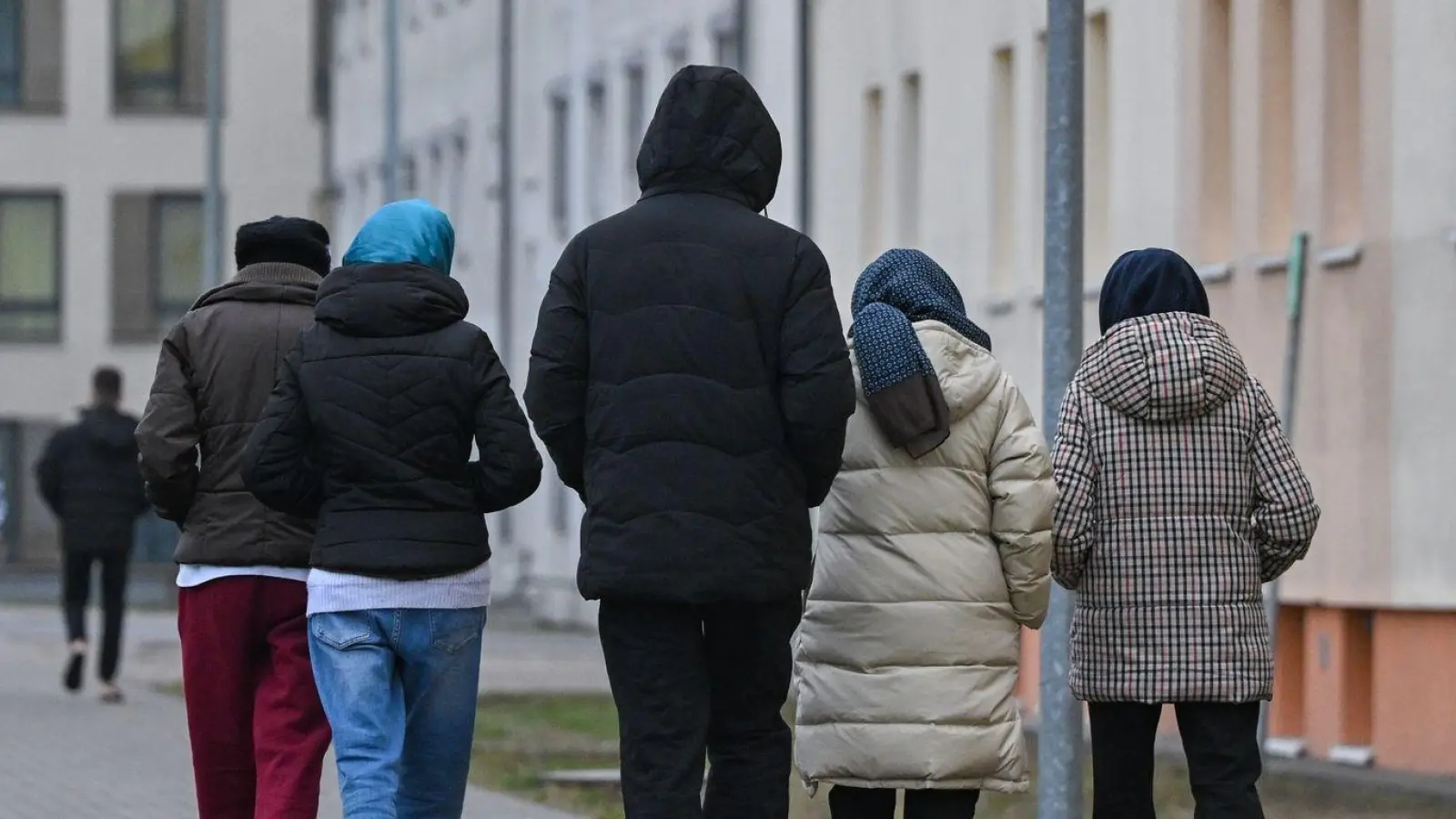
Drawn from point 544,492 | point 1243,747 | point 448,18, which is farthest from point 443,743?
point 448,18

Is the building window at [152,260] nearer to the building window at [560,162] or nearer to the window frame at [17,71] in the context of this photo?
the window frame at [17,71]

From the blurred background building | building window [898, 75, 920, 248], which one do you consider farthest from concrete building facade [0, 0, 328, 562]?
building window [898, 75, 920, 248]

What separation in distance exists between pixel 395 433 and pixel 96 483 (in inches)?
460

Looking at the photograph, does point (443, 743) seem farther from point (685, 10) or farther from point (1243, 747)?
point (685, 10)

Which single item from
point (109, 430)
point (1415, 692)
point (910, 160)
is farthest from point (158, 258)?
point (1415, 692)

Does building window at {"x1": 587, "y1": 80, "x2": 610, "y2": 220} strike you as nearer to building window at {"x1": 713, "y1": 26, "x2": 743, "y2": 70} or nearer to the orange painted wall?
building window at {"x1": 713, "y1": 26, "x2": 743, "y2": 70}

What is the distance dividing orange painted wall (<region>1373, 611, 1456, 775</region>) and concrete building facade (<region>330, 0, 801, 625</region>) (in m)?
12.2

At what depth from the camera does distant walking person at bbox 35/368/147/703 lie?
1919cm

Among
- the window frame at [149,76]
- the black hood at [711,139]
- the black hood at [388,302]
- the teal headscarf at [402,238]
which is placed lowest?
the black hood at [388,302]

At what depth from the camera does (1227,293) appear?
19328 mm

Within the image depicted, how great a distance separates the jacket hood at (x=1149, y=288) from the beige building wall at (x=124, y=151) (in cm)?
4573

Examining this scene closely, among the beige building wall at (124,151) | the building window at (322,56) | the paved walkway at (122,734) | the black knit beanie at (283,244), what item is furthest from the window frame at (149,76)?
the black knit beanie at (283,244)

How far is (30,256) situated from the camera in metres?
53.8

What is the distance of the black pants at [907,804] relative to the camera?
793 cm
